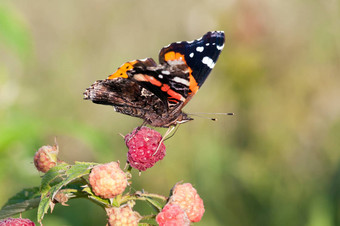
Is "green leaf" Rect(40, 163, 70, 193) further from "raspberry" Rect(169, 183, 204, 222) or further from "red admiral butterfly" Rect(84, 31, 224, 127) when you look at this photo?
"red admiral butterfly" Rect(84, 31, 224, 127)

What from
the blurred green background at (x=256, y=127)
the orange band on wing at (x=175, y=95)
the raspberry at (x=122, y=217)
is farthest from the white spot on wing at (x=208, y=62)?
the blurred green background at (x=256, y=127)

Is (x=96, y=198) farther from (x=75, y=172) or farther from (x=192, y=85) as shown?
(x=192, y=85)

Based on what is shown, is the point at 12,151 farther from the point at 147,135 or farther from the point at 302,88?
the point at 302,88

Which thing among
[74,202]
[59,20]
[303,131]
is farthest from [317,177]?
[59,20]

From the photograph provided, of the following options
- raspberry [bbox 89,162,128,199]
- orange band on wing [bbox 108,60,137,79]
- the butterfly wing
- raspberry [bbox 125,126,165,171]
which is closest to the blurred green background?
orange band on wing [bbox 108,60,137,79]

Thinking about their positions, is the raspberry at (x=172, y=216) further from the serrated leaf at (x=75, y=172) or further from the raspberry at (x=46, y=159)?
the raspberry at (x=46, y=159)

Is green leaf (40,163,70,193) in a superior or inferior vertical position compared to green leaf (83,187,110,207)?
superior
